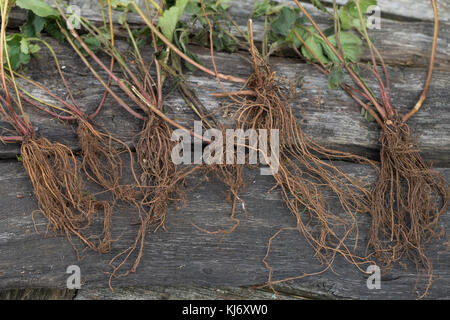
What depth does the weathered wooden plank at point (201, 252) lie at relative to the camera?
1.30 metres

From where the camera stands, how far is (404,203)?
142cm

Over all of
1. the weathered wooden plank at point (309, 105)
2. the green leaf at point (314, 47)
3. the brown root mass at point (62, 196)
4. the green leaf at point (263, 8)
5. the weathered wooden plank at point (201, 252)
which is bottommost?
the weathered wooden plank at point (201, 252)

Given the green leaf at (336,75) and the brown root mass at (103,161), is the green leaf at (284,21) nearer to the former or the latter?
the green leaf at (336,75)

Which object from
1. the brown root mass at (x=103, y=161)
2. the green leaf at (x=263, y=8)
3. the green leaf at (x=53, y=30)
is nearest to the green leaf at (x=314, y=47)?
the green leaf at (x=263, y=8)

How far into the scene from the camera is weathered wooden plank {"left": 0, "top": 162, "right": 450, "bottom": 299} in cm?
130

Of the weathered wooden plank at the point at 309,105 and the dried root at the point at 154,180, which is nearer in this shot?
the dried root at the point at 154,180

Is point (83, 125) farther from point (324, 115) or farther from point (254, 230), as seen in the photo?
point (324, 115)

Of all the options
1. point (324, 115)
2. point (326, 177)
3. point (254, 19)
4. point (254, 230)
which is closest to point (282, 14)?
point (254, 19)

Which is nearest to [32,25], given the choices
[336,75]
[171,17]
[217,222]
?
[171,17]

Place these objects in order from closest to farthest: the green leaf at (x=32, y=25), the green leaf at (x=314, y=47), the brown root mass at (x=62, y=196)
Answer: the brown root mass at (x=62, y=196) < the green leaf at (x=32, y=25) < the green leaf at (x=314, y=47)

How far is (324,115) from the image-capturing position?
1528 millimetres

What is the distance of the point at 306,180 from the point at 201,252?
41 centimetres

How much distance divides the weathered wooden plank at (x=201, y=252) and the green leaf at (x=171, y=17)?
1.59 ft

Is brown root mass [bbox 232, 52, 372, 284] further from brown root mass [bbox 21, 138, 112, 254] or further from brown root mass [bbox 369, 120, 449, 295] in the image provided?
brown root mass [bbox 21, 138, 112, 254]
